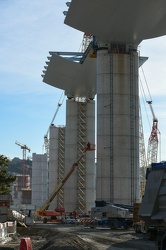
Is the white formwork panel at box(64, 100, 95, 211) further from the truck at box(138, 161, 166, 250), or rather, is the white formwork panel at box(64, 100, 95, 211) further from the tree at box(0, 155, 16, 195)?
the truck at box(138, 161, 166, 250)

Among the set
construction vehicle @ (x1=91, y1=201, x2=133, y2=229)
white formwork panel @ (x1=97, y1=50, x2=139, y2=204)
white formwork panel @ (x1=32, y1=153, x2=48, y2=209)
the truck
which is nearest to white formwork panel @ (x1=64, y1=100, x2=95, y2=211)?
white formwork panel @ (x1=97, y1=50, x2=139, y2=204)

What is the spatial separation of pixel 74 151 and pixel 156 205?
77769 mm

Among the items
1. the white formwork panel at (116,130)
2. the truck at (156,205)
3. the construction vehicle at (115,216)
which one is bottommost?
the construction vehicle at (115,216)

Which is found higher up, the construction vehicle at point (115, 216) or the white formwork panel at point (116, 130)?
the white formwork panel at point (116, 130)

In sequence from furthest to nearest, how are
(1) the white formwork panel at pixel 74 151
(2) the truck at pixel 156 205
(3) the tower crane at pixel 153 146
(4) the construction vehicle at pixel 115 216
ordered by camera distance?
1. (3) the tower crane at pixel 153 146
2. (1) the white formwork panel at pixel 74 151
3. (4) the construction vehicle at pixel 115 216
4. (2) the truck at pixel 156 205

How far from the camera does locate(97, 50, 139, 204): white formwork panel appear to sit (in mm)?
61812

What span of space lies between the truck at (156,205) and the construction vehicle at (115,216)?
110 ft

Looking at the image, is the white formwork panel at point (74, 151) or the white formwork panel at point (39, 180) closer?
the white formwork panel at point (74, 151)

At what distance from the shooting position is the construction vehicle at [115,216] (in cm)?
5400

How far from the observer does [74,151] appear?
320 feet

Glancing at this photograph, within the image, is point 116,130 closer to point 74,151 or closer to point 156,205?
point 74,151

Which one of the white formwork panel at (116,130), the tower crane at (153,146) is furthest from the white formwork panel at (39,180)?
the white formwork panel at (116,130)

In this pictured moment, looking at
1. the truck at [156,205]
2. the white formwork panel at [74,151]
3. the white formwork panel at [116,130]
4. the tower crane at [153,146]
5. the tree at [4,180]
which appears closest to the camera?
the truck at [156,205]

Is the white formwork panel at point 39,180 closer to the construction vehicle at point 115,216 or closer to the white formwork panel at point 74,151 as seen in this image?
the white formwork panel at point 74,151
